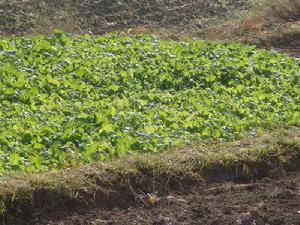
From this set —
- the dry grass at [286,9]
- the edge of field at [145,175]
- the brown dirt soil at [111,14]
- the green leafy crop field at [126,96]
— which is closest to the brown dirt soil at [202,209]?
the edge of field at [145,175]

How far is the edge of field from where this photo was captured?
20.3 feet

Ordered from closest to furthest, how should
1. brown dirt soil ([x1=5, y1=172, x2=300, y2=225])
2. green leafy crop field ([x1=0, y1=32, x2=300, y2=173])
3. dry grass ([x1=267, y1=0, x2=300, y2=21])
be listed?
brown dirt soil ([x1=5, y1=172, x2=300, y2=225]) < green leafy crop field ([x1=0, y1=32, x2=300, y2=173]) < dry grass ([x1=267, y1=0, x2=300, y2=21])

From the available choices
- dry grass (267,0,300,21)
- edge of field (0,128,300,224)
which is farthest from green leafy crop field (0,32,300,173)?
dry grass (267,0,300,21)

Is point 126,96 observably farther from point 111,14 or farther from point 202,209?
point 111,14

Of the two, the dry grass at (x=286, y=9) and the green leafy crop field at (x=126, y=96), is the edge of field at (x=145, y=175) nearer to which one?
the green leafy crop field at (x=126, y=96)

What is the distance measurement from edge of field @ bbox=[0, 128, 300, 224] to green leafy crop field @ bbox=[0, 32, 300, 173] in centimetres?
33

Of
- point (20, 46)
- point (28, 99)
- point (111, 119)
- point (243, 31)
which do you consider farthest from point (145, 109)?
point (243, 31)

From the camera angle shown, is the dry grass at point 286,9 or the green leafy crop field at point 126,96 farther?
the dry grass at point 286,9

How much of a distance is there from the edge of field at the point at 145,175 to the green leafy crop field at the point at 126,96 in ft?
1.07

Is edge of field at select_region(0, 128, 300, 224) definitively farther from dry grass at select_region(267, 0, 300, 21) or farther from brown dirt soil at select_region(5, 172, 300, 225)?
dry grass at select_region(267, 0, 300, 21)

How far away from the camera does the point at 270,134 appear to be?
8070 mm

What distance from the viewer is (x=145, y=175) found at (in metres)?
6.82

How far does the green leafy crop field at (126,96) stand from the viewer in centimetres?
735

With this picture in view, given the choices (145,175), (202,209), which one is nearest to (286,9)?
(145,175)
